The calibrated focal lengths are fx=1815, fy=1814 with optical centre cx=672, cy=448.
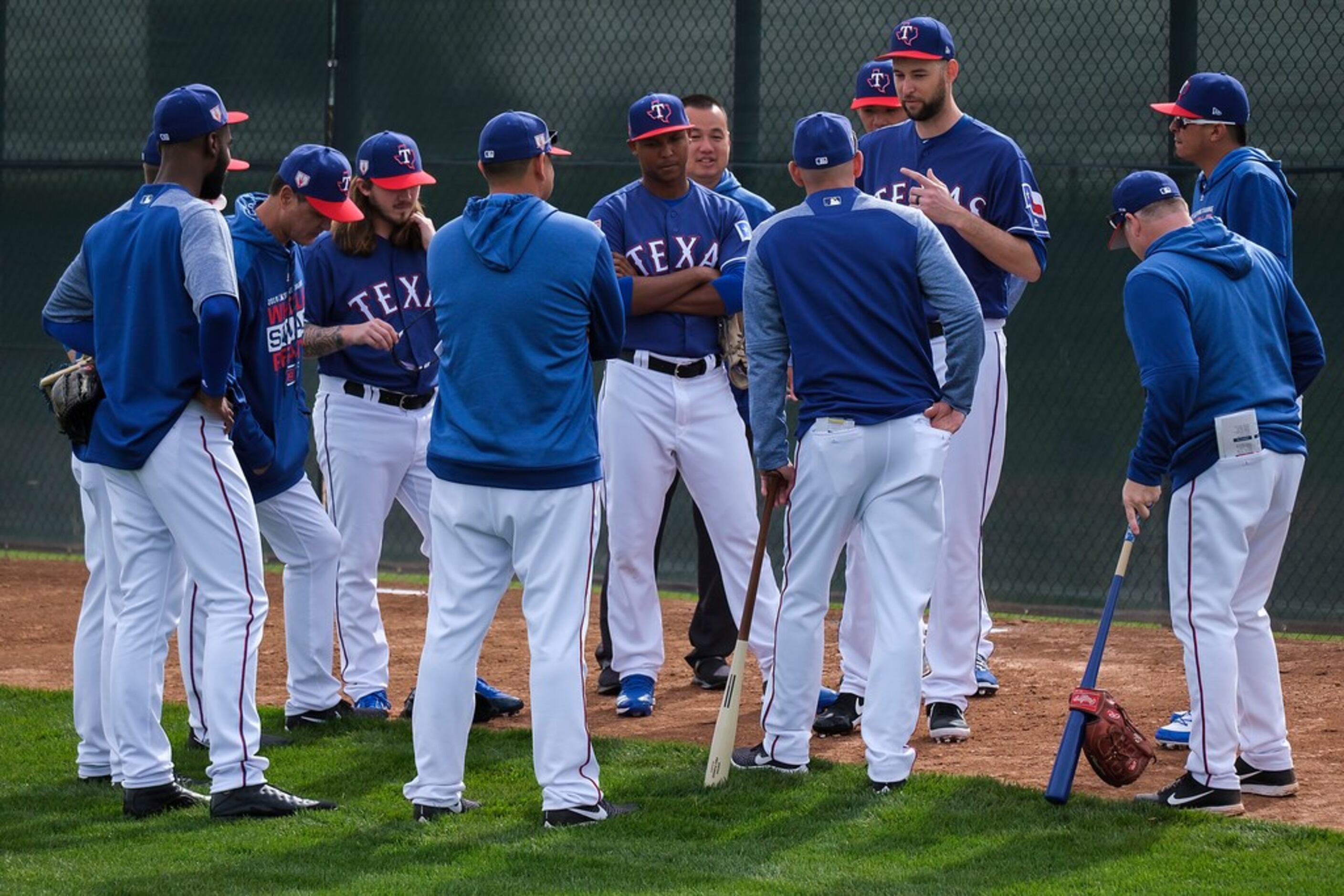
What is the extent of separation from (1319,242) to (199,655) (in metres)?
5.55

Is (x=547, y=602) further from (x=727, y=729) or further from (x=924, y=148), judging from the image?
(x=924, y=148)

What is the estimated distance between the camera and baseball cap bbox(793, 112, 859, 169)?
5.23 meters

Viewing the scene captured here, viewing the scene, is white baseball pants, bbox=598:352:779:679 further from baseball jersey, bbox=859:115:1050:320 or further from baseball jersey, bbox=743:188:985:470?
baseball jersey, bbox=743:188:985:470

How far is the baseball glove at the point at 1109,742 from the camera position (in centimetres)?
509

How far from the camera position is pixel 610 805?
5125 mm

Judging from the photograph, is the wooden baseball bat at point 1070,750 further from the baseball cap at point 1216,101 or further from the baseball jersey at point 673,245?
the baseball jersey at point 673,245

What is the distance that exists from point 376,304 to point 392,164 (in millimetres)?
532

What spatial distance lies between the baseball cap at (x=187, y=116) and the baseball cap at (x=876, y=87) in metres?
2.81

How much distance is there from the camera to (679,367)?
638cm

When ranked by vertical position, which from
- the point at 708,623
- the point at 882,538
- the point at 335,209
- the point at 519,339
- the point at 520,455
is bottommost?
the point at 708,623

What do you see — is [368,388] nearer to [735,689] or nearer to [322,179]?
[322,179]

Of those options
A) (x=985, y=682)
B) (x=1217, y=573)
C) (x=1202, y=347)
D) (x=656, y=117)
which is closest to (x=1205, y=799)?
(x=1217, y=573)

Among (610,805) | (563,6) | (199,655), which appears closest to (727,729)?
(610,805)

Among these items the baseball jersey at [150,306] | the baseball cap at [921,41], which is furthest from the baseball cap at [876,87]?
the baseball jersey at [150,306]
